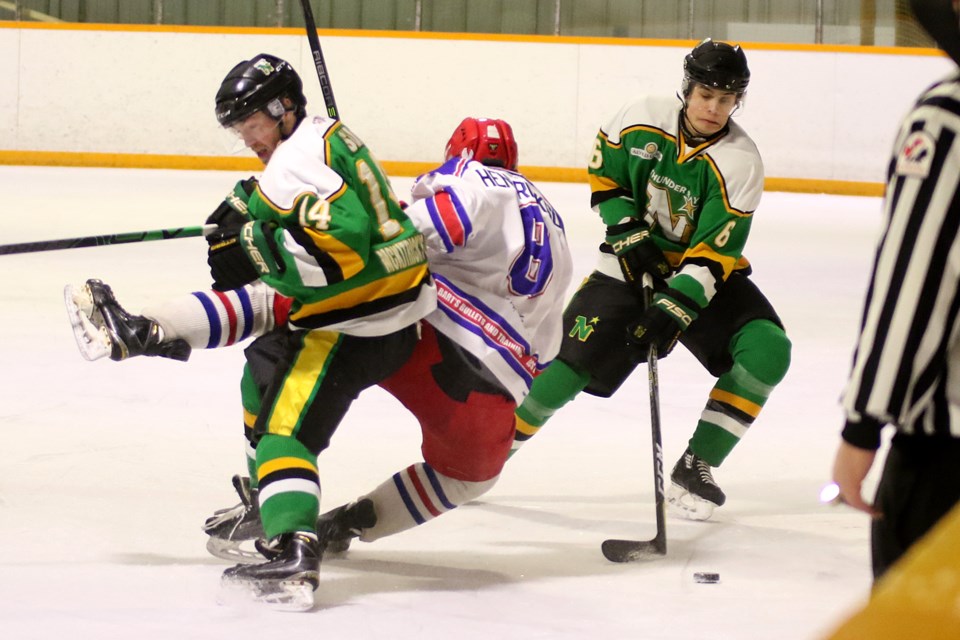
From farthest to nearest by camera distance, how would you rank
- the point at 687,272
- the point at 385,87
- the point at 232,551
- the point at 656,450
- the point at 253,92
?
the point at 385,87 → the point at 687,272 → the point at 656,450 → the point at 232,551 → the point at 253,92

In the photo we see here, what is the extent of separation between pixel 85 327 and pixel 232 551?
494mm

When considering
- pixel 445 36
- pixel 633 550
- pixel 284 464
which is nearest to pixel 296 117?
Result: pixel 284 464

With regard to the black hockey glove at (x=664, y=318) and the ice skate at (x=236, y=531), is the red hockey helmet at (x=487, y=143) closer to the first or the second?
the black hockey glove at (x=664, y=318)

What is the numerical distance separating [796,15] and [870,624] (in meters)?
9.89

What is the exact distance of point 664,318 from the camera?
9.20 ft

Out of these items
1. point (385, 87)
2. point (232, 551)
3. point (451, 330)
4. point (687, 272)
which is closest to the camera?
point (451, 330)

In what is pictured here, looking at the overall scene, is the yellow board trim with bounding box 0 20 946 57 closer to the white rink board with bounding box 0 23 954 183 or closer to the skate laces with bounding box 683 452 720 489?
the white rink board with bounding box 0 23 954 183

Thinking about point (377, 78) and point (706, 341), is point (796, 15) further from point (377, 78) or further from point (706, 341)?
point (706, 341)

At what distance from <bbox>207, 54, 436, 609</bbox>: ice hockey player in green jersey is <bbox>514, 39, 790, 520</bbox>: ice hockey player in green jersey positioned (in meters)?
0.70

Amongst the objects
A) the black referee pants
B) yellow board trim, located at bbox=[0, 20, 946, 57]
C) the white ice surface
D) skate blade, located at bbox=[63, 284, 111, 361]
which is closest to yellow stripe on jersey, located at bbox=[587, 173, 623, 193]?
the white ice surface

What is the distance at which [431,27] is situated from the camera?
1044 centimetres

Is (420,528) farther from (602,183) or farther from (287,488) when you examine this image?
(602,183)

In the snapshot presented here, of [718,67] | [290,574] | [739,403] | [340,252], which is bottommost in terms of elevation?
[290,574]

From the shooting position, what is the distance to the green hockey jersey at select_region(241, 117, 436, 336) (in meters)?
2.14
